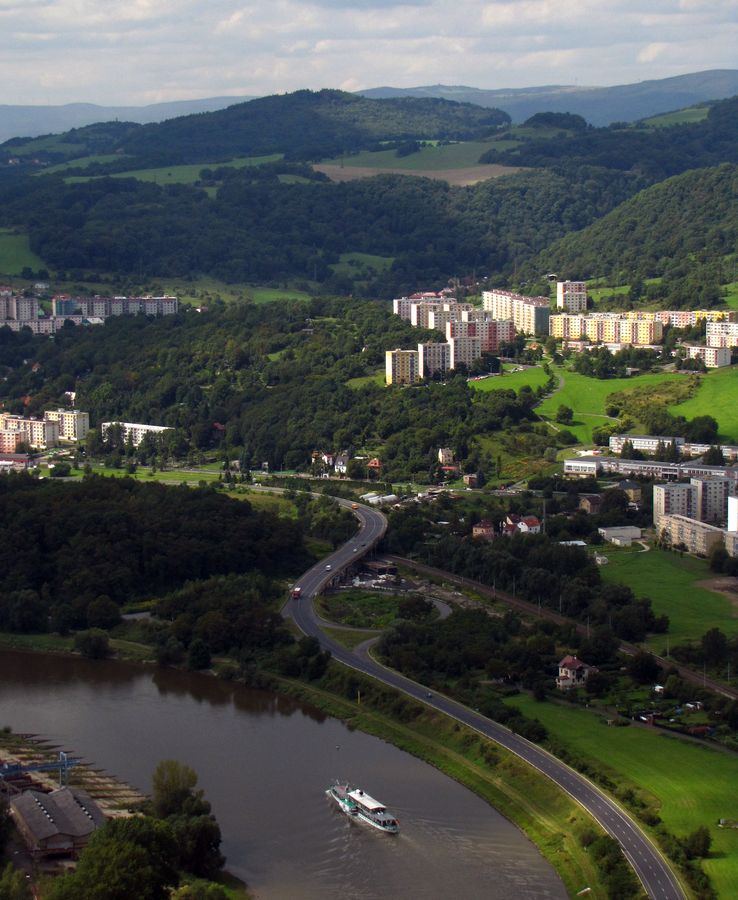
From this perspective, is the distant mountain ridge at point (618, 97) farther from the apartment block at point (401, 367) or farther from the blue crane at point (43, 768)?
the blue crane at point (43, 768)

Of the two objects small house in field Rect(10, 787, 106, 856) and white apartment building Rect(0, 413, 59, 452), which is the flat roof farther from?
white apartment building Rect(0, 413, 59, 452)

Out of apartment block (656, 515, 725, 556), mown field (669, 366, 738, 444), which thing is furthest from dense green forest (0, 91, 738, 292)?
apartment block (656, 515, 725, 556)

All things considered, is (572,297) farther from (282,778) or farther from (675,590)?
(282,778)

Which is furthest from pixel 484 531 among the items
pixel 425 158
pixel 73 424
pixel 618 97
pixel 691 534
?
pixel 618 97

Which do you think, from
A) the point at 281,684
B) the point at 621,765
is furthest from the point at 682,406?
the point at 621,765

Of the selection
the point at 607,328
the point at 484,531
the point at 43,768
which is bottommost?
the point at 43,768

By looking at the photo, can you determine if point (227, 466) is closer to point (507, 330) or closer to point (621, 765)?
point (507, 330)

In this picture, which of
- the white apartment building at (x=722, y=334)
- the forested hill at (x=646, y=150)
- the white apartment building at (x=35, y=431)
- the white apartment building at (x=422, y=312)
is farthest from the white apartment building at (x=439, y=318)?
the forested hill at (x=646, y=150)
